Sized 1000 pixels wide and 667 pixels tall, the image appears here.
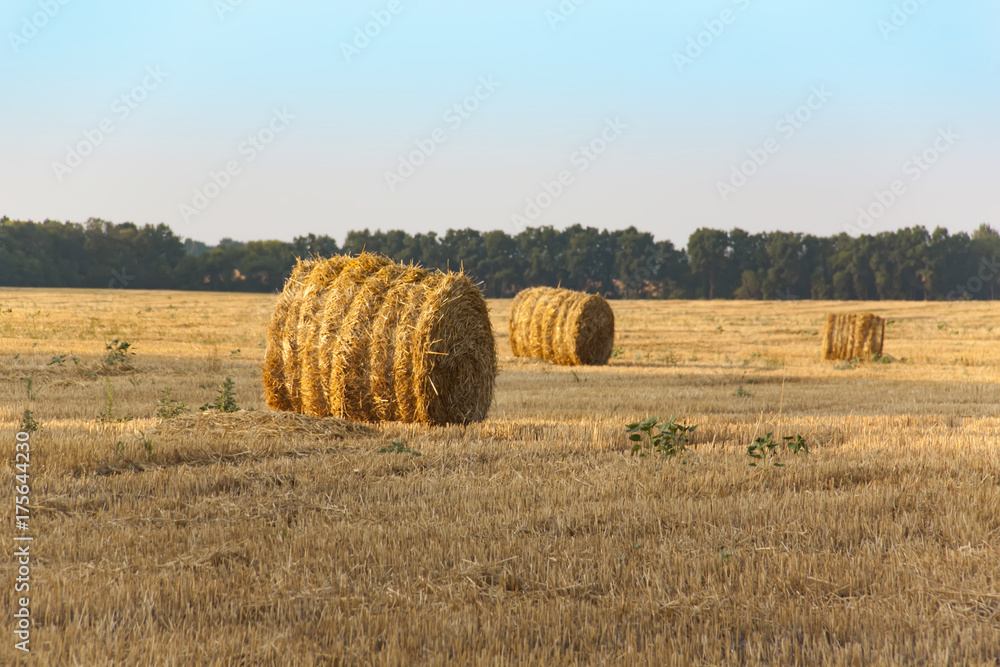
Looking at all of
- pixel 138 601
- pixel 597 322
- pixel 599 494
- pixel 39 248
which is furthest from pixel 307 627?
pixel 39 248

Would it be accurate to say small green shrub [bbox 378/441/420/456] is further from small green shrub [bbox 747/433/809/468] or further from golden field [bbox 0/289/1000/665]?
small green shrub [bbox 747/433/809/468]

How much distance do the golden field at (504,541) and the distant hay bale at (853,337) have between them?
1098 centimetres

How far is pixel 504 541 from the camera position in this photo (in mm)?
4887

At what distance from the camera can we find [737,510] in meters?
5.63

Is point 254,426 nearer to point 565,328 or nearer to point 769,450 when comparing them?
point 769,450

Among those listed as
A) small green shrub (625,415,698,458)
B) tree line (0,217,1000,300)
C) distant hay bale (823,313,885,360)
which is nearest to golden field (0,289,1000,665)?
small green shrub (625,415,698,458)

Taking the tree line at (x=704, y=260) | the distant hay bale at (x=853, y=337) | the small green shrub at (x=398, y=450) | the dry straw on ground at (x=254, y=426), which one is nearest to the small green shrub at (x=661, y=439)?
the small green shrub at (x=398, y=450)

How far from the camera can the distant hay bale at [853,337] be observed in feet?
67.0

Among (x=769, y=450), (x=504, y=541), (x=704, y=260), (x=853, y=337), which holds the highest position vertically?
(x=704, y=260)

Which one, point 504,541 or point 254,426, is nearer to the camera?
point 504,541

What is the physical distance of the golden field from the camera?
3646 millimetres

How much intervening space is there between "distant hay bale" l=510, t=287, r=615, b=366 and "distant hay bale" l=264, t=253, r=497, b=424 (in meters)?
9.59

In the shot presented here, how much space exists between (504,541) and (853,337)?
18126 millimetres

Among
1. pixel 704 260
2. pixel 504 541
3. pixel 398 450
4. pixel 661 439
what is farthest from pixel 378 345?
pixel 704 260
